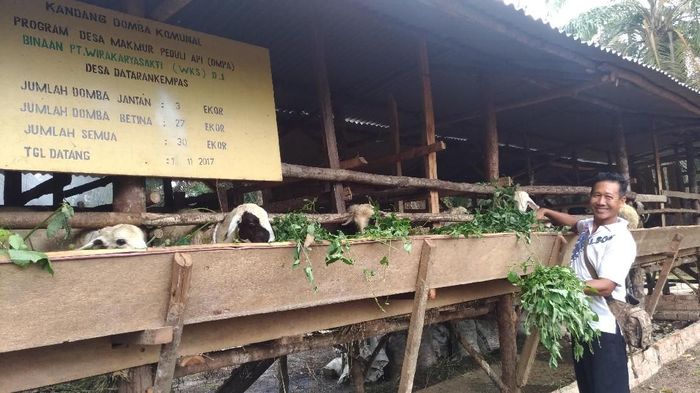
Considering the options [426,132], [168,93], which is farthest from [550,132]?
[168,93]

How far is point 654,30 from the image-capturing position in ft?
59.4

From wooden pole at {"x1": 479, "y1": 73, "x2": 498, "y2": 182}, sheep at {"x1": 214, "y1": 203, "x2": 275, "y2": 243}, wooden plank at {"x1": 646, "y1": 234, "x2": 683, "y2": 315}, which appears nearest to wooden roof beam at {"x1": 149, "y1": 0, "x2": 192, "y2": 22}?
Answer: sheep at {"x1": 214, "y1": 203, "x2": 275, "y2": 243}

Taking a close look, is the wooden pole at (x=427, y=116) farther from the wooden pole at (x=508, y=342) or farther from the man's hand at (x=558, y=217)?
the wooden pole at (x=508, y=342)

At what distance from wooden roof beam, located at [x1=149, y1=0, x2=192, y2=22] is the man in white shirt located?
3088mm

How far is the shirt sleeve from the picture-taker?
3326 mm

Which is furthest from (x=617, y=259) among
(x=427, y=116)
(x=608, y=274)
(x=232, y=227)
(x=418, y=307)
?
(x=232, y=227)

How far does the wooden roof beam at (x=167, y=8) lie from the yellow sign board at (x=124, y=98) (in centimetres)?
8

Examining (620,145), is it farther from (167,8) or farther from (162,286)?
(162,286)

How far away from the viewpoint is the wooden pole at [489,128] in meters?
5.50

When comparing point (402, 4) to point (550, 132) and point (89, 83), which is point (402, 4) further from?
point (550, 132)

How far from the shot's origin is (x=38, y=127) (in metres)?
2.31

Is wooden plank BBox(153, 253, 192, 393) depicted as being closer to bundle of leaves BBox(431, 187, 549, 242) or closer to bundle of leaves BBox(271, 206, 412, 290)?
bundle of leaves BBox(271, 206, 412, 290)

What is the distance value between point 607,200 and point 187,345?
9.76ft

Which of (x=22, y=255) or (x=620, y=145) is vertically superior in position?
(x=620, y=145)
